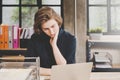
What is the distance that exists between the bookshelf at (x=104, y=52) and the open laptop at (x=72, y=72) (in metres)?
2.70

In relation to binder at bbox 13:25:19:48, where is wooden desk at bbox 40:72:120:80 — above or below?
below

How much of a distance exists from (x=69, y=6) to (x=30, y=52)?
1.82m

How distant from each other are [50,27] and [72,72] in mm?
1497

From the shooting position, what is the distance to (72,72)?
61.7 inches

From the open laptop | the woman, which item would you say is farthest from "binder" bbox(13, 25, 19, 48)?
the open laptop

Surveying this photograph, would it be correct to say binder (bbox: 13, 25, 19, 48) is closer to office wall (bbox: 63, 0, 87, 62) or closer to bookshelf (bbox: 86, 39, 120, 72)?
office wall (bbox: 63, 0, 87, 62)

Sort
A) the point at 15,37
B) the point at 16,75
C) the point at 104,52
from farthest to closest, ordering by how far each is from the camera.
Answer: the point at 104,52 → the point at 15,37 → the point at 16,75

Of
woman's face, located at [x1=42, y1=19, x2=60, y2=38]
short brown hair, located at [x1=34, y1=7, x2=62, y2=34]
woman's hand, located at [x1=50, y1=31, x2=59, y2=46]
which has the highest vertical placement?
short brown hair, located at [x1=34, y1=7, x2=62, y2=34]

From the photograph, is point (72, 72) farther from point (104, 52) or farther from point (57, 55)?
point (104, 52)

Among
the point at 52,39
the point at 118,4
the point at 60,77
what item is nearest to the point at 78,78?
the point at 60,77

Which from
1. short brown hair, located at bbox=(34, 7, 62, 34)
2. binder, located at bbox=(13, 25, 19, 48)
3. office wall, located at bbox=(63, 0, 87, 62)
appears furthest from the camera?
office wall, located at bbox=(63, 0, 87, 62)

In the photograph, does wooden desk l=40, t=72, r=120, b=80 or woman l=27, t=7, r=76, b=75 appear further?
woman l=27, t=7, r=76, b=75

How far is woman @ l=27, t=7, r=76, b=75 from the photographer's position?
291cm

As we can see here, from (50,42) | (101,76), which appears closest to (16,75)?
(50,42)
